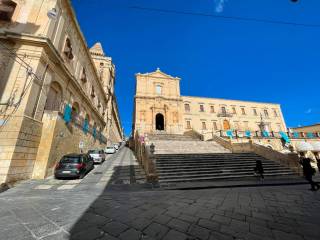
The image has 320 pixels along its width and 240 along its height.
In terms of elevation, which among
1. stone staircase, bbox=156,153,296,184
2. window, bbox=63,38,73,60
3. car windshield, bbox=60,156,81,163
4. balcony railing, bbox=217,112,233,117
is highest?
balcony railing, bbox=217,112,233,117

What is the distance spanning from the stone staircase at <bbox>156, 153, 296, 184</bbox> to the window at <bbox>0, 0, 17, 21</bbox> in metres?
14.3

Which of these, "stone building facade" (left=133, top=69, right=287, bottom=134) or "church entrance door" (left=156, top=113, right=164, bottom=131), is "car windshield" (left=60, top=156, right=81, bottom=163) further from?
"church entrance door" (left=156, top=113, right=164, bottom=131)

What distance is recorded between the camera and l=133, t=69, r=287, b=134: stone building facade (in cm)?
3164

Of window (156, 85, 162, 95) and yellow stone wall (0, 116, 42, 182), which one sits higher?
window (156, 85, 162, 95)

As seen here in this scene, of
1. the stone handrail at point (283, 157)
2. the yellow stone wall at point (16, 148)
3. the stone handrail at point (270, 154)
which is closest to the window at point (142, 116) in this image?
the stone handrail at point (270, 154)

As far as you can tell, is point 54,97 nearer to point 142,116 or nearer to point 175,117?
point 142,116

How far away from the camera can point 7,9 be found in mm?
10250

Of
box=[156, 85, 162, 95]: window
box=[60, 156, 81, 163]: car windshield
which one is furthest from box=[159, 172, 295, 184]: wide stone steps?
box=[156, 85, 162, 95]: window

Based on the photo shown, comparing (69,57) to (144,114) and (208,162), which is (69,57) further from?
(144,114)

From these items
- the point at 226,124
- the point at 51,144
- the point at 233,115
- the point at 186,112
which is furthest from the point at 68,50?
the point at 233,115

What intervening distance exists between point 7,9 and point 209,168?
1760 centimetres

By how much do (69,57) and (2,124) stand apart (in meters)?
8.32

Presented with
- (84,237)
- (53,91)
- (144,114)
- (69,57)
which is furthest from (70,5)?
(144,114)

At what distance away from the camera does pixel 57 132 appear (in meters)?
10.6
